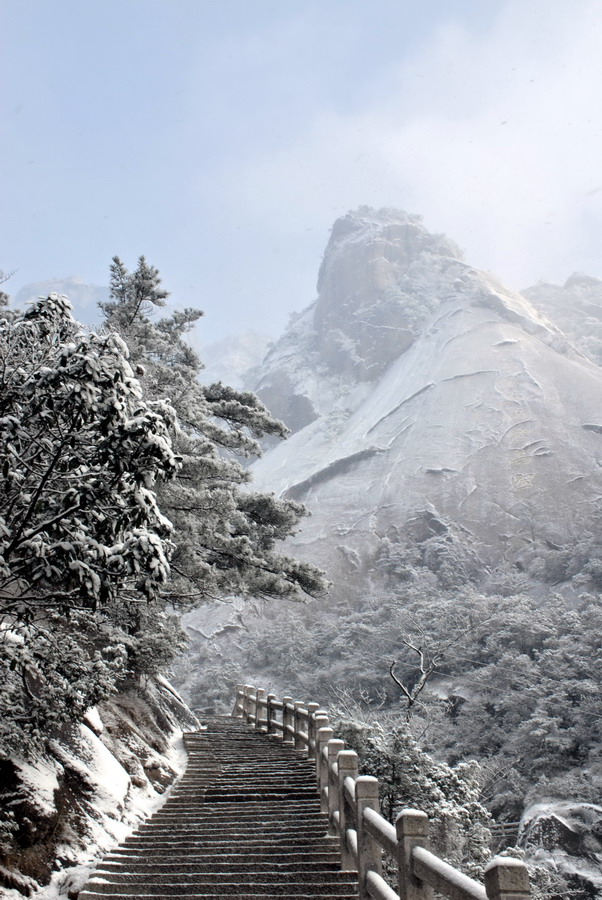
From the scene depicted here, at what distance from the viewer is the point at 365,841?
15.0 ft

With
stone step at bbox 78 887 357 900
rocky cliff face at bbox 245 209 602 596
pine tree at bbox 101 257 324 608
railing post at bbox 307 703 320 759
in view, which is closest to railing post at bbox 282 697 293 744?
railing post at bbox 307 703 320 759

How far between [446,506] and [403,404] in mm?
16496

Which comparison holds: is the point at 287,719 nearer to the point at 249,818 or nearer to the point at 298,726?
the point at 298,726

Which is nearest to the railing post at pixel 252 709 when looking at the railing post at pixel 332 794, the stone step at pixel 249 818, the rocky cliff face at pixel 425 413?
the stone step at pixel 249 818

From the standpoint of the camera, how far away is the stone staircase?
4.83 metres

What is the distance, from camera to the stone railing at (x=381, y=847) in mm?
2366

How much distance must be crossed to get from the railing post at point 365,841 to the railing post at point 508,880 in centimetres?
233

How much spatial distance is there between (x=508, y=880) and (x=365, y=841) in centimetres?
258

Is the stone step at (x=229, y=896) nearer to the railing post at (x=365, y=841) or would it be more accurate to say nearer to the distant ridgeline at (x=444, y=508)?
the railing post at (x=365, y=841)

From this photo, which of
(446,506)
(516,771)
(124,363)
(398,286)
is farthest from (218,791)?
(398,286)

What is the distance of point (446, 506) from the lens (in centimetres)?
5231

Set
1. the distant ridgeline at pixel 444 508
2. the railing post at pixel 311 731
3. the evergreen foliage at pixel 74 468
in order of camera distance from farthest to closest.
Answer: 1. the distant ridgeline at pixel 444 508
2. the railing post at pixel 311 731
3. the evergreen foliage at pixel 74 468

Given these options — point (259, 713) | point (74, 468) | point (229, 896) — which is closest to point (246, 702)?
point (259, 713)

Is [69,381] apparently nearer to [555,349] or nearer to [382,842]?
[382,842]
